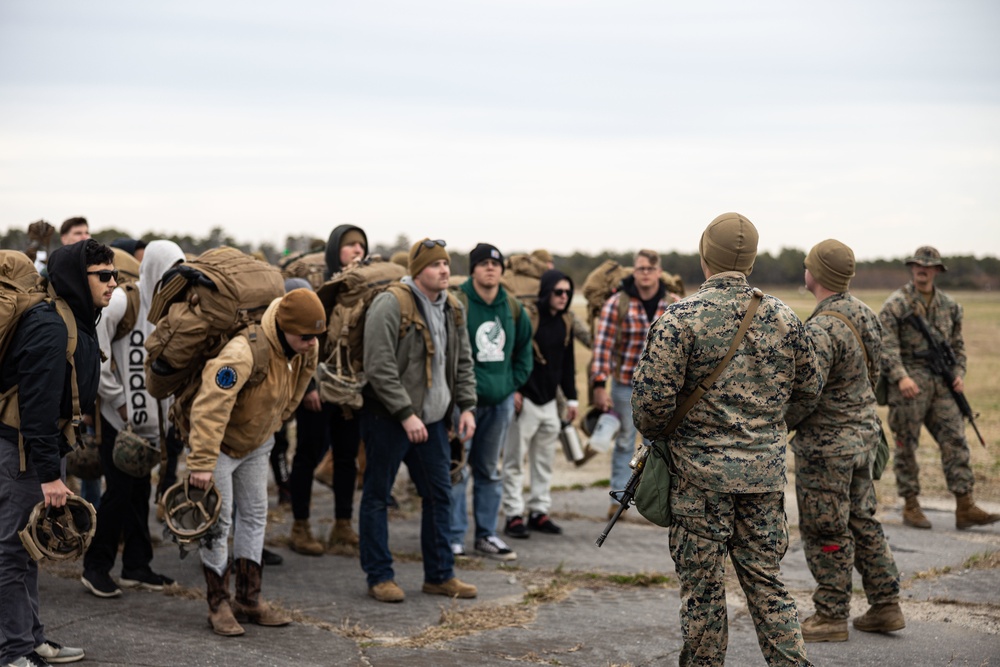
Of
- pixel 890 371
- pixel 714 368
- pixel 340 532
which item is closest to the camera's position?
pixel 714 368

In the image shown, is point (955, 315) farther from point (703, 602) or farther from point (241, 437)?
point (241, 437)

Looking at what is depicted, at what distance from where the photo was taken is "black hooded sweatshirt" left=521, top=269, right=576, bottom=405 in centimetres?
925

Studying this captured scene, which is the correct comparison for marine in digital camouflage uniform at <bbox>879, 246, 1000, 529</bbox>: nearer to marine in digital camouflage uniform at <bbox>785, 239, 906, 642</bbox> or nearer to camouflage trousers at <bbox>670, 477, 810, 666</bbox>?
marine in digital camouflage uniform at <bbox>785, 239, 906, 642</bbox>

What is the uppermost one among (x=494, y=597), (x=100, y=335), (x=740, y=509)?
(x=100, y=335)

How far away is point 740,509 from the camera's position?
4809 millimetres

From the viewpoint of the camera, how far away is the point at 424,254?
6887 millimetres

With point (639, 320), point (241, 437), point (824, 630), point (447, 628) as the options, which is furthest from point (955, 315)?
point (241, 437)

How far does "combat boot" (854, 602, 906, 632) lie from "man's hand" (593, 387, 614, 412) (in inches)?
144

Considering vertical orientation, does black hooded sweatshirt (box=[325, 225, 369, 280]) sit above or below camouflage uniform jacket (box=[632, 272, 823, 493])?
above

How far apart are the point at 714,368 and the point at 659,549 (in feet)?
13.7

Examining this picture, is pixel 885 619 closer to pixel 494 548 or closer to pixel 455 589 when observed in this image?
pixel 455 589

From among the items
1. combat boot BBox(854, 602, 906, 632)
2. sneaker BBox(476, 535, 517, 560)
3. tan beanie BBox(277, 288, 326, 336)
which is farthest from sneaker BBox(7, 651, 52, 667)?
combat boot BBox(854, 602, 906, 632)

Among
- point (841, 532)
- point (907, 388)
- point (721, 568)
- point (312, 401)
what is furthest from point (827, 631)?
point (312, 401)

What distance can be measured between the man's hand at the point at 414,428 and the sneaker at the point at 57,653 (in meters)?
2.32
